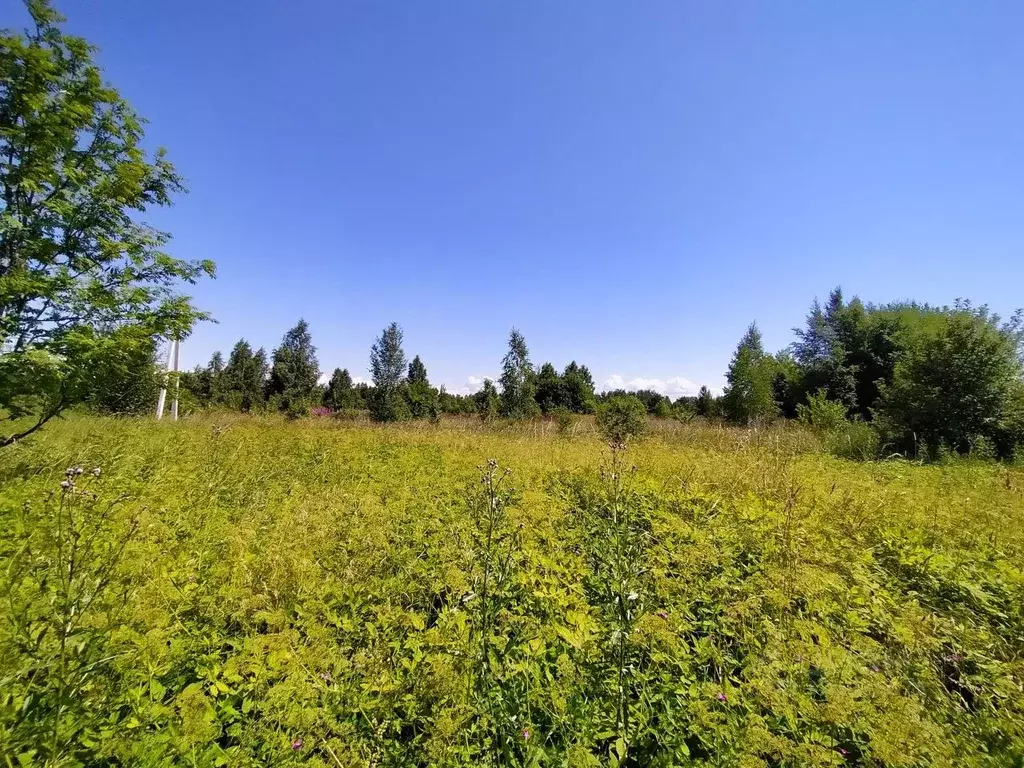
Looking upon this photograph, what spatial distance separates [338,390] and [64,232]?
3105 centimetres

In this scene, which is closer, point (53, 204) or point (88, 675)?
point (88, 675)

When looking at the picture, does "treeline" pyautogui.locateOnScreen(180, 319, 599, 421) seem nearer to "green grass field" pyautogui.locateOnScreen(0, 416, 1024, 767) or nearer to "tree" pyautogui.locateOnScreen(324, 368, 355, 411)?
"tree" pyautogui.locateOnScreen(324, 368, 355, 411)

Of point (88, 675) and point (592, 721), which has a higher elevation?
point (88, 675)

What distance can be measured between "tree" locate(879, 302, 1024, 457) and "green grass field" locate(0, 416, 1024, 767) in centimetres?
801

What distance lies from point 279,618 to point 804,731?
7.46 ft

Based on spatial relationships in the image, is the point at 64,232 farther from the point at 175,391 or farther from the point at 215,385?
the point at 215,385

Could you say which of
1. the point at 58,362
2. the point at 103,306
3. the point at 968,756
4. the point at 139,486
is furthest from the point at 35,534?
the point at 968,756

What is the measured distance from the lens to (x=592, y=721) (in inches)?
61.2

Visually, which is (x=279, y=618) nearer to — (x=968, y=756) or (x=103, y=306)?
(x=968, y=756)

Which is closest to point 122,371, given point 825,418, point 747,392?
point 825,418

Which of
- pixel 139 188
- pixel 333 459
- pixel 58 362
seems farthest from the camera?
pixel 333 459

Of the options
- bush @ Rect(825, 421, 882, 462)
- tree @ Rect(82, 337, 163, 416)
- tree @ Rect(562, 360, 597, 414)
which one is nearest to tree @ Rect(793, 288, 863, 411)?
bush @ Rect(825, 421, 882, 462)

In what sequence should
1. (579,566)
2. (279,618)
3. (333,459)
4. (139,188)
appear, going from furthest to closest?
1. (333,459)
2. (139,188)
3. (579,566)
4. (279,618)

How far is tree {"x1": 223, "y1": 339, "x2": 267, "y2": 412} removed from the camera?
102ft
